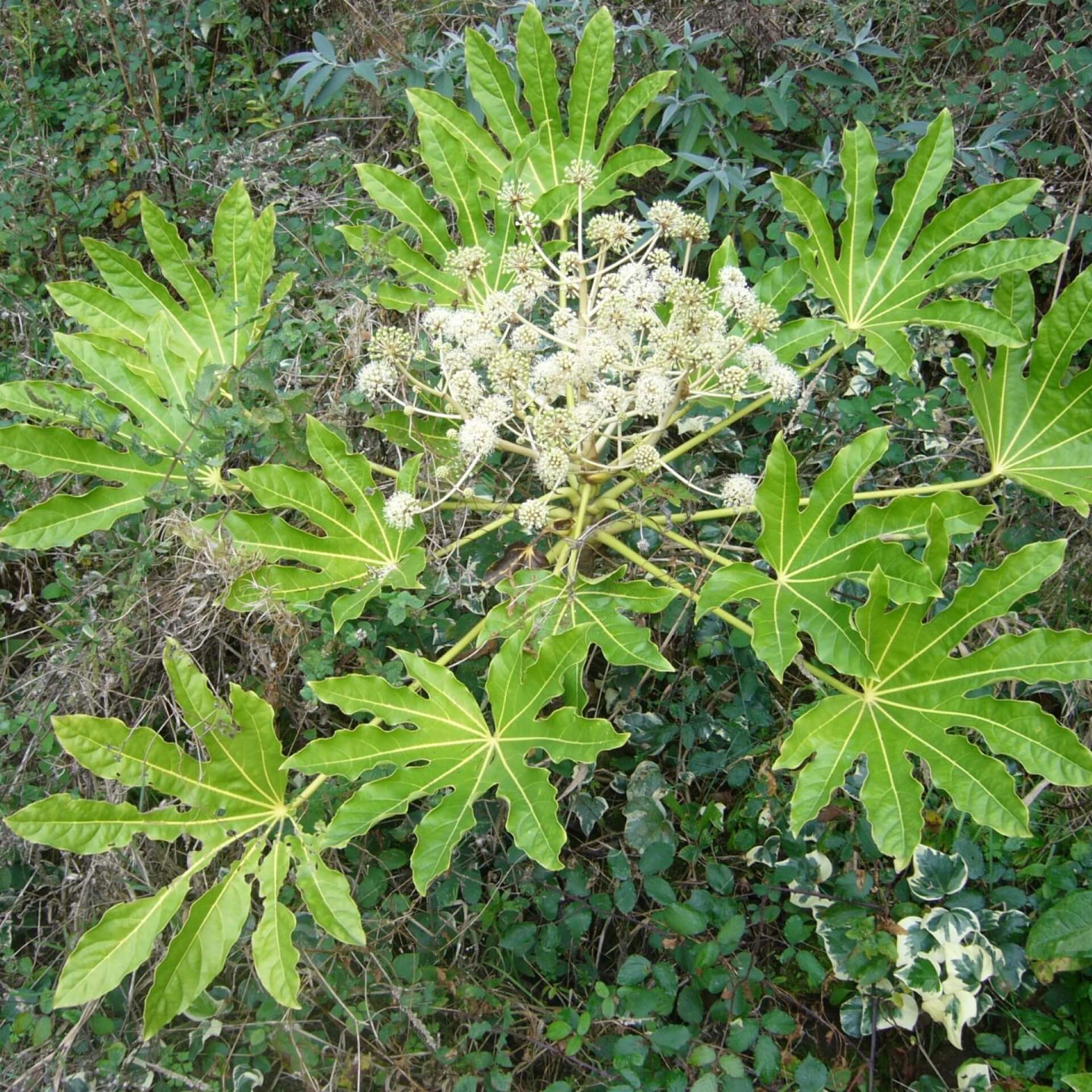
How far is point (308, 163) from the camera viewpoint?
3.72 meters

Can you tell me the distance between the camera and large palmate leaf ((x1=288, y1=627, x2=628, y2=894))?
1931 mm

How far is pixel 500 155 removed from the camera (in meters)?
2.72

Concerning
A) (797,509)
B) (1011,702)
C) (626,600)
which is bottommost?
(1011,702)

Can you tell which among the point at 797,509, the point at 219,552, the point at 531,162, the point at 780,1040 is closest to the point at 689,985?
the point at 780,1040

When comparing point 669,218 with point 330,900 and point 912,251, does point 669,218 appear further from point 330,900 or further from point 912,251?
point 330,900

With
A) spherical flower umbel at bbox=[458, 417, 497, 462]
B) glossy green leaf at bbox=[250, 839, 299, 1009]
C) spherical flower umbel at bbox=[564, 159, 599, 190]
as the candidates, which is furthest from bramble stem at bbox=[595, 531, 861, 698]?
glossy green leaf at bbox=[250, 839, 299, 1009]

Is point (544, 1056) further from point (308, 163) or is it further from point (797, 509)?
point (308, 163)

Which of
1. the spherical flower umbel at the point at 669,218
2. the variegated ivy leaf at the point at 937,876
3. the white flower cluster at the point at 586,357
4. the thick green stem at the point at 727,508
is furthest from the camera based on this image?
the variegated ivy leaf at the point at 937,876

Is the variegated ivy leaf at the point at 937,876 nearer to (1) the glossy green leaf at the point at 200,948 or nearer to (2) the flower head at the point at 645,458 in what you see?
(2) the flower head at the point at 645,458

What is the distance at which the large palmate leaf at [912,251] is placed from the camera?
2.27 meters

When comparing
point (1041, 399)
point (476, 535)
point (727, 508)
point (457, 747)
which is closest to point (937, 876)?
point (727, 508)

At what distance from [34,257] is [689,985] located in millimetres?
3336

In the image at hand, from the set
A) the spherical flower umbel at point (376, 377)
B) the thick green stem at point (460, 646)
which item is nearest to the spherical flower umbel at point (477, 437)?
→ the spherical flower umbel at point (376, 377)

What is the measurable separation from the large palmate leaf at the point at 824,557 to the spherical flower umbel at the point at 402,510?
2.16 ft
